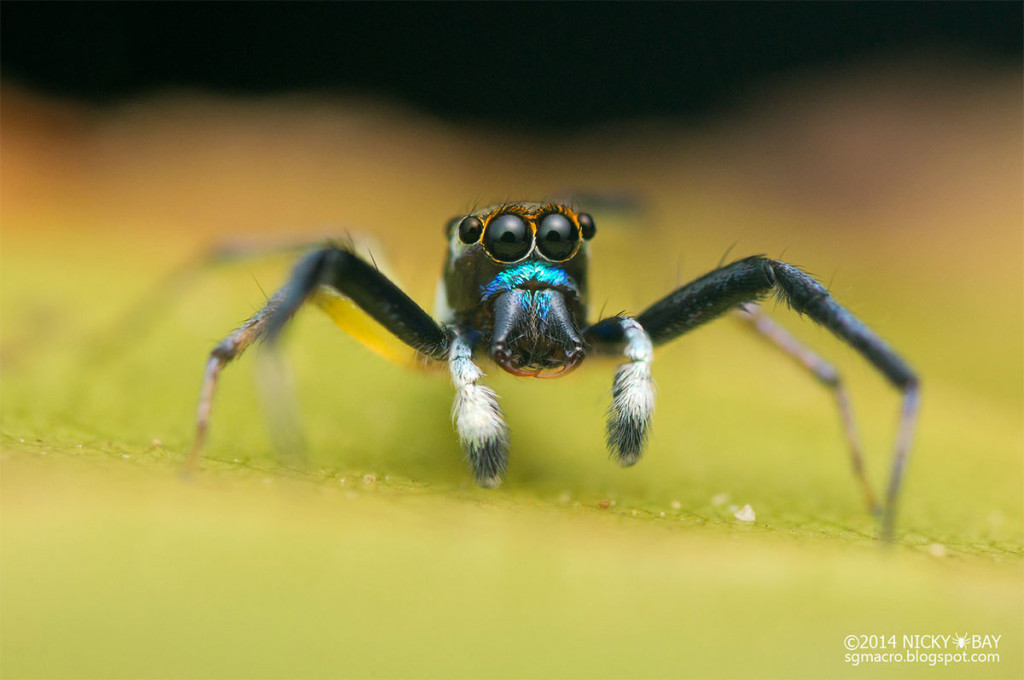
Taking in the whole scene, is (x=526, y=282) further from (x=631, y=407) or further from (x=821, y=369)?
(x=821, y=369)

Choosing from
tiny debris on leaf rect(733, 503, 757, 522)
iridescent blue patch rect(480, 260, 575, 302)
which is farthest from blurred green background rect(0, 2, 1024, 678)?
iridescent blue patch rect(480, 260, 575, 302)

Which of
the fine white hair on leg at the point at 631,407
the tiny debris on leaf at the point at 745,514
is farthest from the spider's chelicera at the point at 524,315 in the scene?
the tiny debris on leaf at the point at 745,514

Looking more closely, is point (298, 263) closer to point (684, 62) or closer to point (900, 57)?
point (684, 62)

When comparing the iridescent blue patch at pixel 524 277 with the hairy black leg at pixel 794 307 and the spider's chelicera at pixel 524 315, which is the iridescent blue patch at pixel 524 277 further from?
the hairy black leg at pixel 794 307

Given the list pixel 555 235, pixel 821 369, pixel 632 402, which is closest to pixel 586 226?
pixel 555 235

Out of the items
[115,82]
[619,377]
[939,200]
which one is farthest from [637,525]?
[115,82]

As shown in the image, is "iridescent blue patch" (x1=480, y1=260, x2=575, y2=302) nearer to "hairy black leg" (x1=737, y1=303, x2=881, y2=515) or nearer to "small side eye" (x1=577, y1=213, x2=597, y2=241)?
"small side eye" (x1=577, y1=213, x2=597, y2=241)

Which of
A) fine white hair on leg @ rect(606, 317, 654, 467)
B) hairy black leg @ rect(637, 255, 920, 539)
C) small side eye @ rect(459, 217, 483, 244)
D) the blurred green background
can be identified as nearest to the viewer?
the blurred green background
